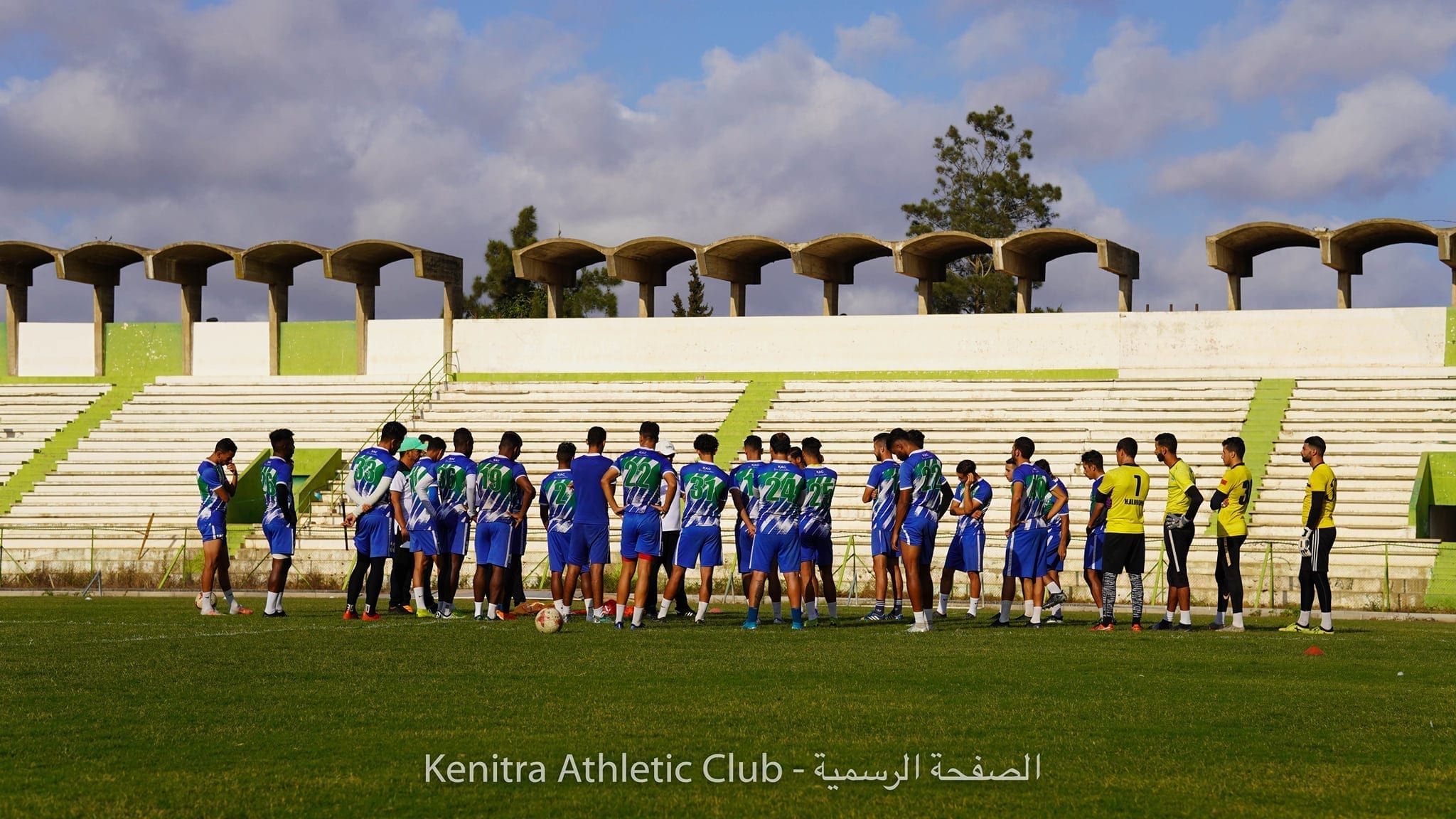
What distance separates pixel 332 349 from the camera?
121 ft

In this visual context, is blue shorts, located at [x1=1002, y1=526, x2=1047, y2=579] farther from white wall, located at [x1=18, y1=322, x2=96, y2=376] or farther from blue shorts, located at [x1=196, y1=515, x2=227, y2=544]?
white wall, located at [x1=18, y1=322, x2=96, y2=376]

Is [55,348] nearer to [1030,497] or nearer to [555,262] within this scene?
[555,262]

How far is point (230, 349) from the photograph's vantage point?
123 feet

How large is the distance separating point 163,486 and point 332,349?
7597 millimetres

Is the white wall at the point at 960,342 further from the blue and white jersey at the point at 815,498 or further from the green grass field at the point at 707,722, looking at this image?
the green grass field at the point at 707,722

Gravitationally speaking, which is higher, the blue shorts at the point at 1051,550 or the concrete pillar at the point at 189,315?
the concrete pillar at the point at 189,315

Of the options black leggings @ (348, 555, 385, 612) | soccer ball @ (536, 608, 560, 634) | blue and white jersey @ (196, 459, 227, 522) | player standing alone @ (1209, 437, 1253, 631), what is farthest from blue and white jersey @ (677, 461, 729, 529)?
player standing alone @ (1209, 437, 1253, 631)

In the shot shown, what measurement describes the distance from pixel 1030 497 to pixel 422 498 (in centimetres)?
623

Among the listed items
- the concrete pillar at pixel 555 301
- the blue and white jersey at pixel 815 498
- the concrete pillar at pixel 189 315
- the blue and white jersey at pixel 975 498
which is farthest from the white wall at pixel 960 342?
the blue and white jersey at pixel 815 498

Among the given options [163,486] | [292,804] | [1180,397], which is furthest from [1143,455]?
[292,804]

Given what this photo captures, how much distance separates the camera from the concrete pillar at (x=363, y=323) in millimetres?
36531

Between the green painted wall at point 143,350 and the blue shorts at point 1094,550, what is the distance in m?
25.4

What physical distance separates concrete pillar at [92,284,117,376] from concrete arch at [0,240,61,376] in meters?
1.22

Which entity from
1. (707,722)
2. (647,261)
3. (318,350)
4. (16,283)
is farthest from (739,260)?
(707,722)
